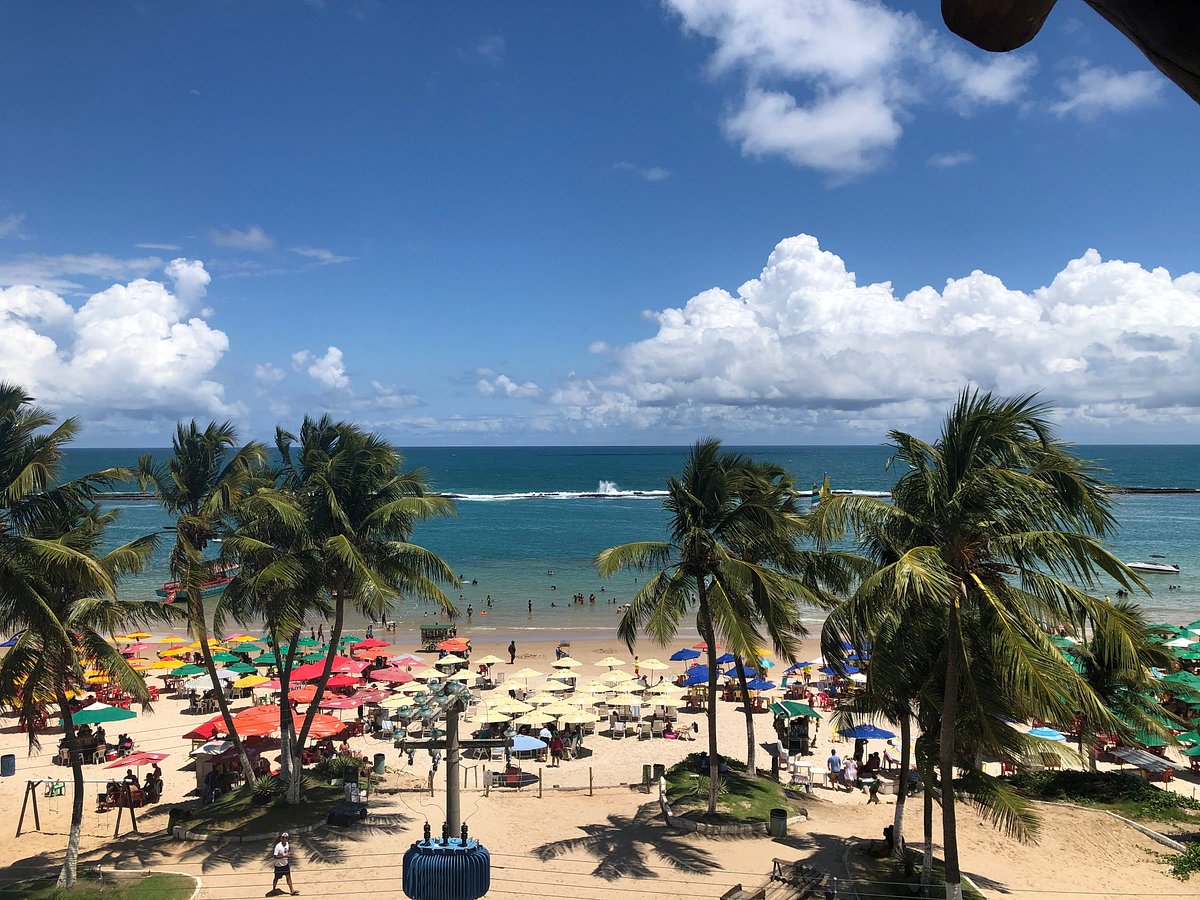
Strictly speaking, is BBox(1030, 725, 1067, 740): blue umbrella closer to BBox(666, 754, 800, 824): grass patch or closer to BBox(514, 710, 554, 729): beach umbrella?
BBox(666, 754, 800, 824): grass patch

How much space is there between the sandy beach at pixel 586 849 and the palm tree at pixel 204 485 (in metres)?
3.36

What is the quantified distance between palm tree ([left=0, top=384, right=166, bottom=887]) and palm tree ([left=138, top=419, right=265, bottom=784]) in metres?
3.13

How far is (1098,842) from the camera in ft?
50.4

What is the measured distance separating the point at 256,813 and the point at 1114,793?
1898cm

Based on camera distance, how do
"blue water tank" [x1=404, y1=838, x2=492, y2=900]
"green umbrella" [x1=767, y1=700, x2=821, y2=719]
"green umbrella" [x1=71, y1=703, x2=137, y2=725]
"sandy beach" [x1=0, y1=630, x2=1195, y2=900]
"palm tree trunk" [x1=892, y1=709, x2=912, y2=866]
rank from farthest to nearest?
"green umbrella" [x1=767, y1=700, x2=821, y2=719] < "green umbrella" [x1=71, y1=703, x2=137, y2=725] < "palm tree trunk" [x1=892, y1=709, x2=912, y2=866] < "sandy beach" [x1=0, y1=630, x2=1195, y2=900] < "blue water tank" [x1=404, y1=838, x2=492, y2=900]

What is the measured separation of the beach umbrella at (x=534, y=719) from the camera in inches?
895

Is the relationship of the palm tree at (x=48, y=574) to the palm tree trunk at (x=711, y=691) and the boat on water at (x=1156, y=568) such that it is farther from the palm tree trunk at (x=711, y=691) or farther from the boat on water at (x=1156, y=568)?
the boat on water at (x=1156, y=568)

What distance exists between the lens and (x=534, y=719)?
23.0 metres

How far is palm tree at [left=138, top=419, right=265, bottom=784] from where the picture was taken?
56.6 ft

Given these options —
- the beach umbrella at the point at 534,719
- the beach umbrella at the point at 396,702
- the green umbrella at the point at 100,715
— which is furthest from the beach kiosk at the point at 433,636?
the green umbrella at the point at 100,715

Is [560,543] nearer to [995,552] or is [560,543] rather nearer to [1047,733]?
[1047,733]

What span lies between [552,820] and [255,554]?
28.4 ft

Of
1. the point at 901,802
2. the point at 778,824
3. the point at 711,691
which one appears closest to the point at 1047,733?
the point at 901,802

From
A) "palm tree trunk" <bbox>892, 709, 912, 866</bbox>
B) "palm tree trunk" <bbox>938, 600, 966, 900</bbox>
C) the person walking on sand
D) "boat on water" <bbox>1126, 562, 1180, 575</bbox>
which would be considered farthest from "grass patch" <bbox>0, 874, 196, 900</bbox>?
"boat on water" <bbox>1126, 562, 1180, 575</bbox>
